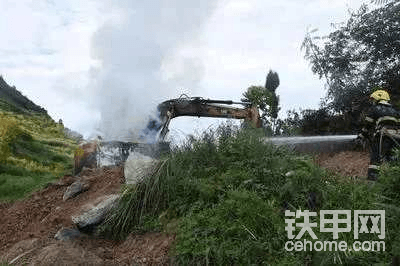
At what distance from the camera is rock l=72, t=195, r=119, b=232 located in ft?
23.7

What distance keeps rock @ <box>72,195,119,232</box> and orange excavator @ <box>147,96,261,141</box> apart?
4523 millimetres

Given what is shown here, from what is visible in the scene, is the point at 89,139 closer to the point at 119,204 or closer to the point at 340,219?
the point at 119,204

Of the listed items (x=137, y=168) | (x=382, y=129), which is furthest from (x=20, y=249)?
(x=382, y=129)

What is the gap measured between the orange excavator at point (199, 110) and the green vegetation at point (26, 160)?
12.5ft

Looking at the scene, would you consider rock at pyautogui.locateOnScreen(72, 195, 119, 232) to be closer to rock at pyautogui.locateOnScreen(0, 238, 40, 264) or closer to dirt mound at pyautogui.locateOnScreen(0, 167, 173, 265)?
dirt mound at pyautogui.locateOnScreen(0, 167, 173, 265)

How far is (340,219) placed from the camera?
554cm

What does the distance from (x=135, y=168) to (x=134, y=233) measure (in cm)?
182

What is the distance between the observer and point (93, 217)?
7.28 m

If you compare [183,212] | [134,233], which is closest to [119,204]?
[134,233]

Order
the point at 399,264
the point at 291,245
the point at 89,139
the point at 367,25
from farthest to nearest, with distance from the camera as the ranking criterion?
the point at 367,25 < the point at 89,139 < the point at 291,245 < the point at 399,264

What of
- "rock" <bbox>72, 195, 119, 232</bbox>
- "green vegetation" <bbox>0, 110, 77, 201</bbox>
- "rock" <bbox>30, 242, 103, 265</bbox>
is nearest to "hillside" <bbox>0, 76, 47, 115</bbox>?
"green vegetation" <bbox>0, 110, 77, 201</bbox>

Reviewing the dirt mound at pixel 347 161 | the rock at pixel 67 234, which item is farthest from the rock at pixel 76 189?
the dirt mound at pixel 347 161

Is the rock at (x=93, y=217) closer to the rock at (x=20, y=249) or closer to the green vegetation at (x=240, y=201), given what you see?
the green vegetation at (x=240, y=201)

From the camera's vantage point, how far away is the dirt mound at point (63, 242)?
6.15m
